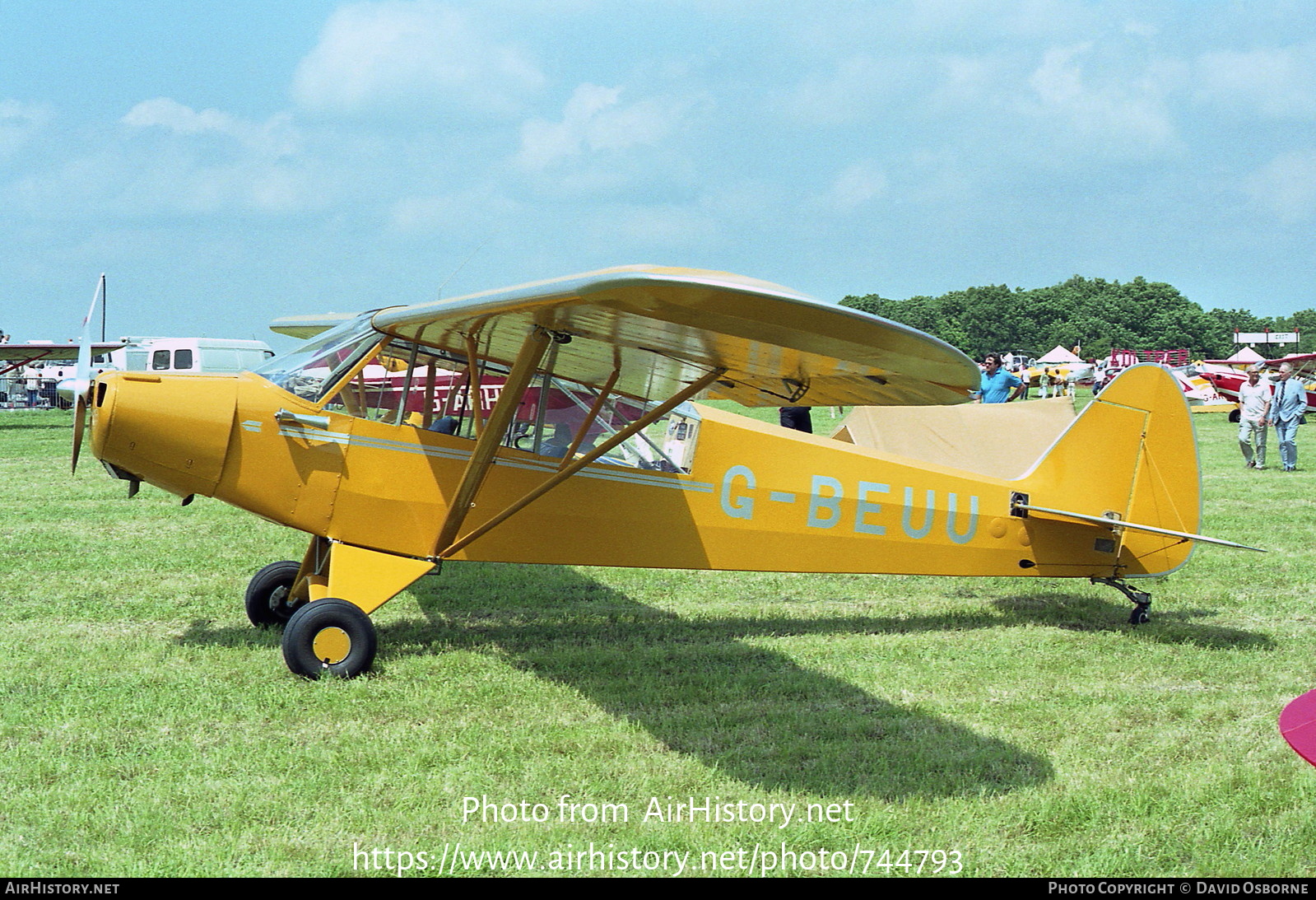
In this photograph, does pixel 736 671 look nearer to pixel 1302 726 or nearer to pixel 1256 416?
pixel 1302 726

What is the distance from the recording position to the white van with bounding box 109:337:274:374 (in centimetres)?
2847

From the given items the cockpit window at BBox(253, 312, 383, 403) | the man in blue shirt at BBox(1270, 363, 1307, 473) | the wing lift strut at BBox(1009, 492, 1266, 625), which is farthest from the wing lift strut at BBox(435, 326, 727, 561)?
the man in blue shirt at BBox(1270, 363, 1307, 473)

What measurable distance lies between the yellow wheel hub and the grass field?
0.16 m

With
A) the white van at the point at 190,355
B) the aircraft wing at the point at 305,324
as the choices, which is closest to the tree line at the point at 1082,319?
the white van at the point at 190,355

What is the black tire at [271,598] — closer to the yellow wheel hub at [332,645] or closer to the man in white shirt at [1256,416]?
the yellow wheel hub at [332,645]

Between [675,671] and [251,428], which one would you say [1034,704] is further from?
[251,428]

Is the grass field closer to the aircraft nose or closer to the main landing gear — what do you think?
the main landing gear

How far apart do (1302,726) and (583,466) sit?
11.9 ft

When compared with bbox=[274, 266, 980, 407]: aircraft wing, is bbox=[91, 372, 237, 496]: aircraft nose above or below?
below

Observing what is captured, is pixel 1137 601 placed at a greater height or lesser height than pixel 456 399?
lesser

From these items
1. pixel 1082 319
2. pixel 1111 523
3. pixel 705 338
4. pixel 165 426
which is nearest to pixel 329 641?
pixel 165 426

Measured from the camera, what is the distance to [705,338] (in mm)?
4449
